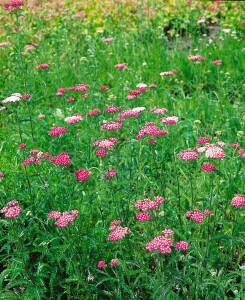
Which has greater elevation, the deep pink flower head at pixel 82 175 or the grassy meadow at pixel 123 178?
the deep pink flower head at pixel 82 175

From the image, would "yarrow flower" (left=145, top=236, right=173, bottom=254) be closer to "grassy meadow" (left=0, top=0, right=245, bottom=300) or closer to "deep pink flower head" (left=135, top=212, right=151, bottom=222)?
"grassy meadow" (left=0, top=0, right=245, bottom=300)

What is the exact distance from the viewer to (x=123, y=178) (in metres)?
3.38

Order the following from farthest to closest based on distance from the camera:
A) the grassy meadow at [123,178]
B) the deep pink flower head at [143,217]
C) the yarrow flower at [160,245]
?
the grassy meadow at [123,178] < the deep pink flower head at [143,217] < the yarrow flower at [160,245]

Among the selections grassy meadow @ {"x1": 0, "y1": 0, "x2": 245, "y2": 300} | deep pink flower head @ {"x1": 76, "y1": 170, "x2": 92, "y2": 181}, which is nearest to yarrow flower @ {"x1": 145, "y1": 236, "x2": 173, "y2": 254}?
grassy meadow @ {"x1": 0, "y1": 0, "x2": 245, "y2": 300}

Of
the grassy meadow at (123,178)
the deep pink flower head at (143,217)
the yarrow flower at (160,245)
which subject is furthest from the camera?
the grassy meadow at (123,178)

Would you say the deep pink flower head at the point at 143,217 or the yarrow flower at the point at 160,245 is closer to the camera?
the yarrow flower at the point at 160,245

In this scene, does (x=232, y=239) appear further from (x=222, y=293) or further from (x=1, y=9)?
(x=1, y=9)

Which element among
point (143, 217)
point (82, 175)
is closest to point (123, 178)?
point (82, 175)

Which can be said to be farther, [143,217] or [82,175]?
[82,175]

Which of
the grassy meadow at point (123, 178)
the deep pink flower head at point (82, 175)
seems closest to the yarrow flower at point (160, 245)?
the grassy meadow at point (123, 178)

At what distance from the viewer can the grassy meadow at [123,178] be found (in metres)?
2.71

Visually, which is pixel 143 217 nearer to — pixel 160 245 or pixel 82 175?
pixel 160 245

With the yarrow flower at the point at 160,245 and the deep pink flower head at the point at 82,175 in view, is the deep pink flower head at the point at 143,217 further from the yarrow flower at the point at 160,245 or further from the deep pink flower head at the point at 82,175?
the deep pink flower head at the point at 82,175

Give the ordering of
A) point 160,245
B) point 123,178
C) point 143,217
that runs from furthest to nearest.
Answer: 1. point 123,178
2. point 143,217
3. point 160,245
